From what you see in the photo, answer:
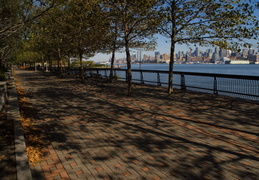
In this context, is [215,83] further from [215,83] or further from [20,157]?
[20,157]

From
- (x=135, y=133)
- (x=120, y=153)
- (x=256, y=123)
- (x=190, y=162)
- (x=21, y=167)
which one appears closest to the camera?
(x=21, y=167)

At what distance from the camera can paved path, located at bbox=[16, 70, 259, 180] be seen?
4129mm

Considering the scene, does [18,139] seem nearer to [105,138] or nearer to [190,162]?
[105,138]

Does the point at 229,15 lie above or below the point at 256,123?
above

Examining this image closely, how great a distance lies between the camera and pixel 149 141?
5621mm

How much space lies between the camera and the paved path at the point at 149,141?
13.5ft

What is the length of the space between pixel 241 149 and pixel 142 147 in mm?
2393

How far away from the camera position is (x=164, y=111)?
8.69 m

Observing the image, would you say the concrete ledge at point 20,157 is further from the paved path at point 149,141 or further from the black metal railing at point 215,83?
the black metal railing at point 215,83

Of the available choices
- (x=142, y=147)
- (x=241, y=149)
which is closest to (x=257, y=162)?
(x=241, y=149)

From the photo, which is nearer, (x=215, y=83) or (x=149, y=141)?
(x=149, y=141)

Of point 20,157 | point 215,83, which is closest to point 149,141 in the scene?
point 20,157

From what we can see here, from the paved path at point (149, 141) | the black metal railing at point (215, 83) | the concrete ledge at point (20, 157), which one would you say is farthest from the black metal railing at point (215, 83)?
the concrete ledge at point (20, 157)

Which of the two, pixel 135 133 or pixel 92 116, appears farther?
pixel 92 116
